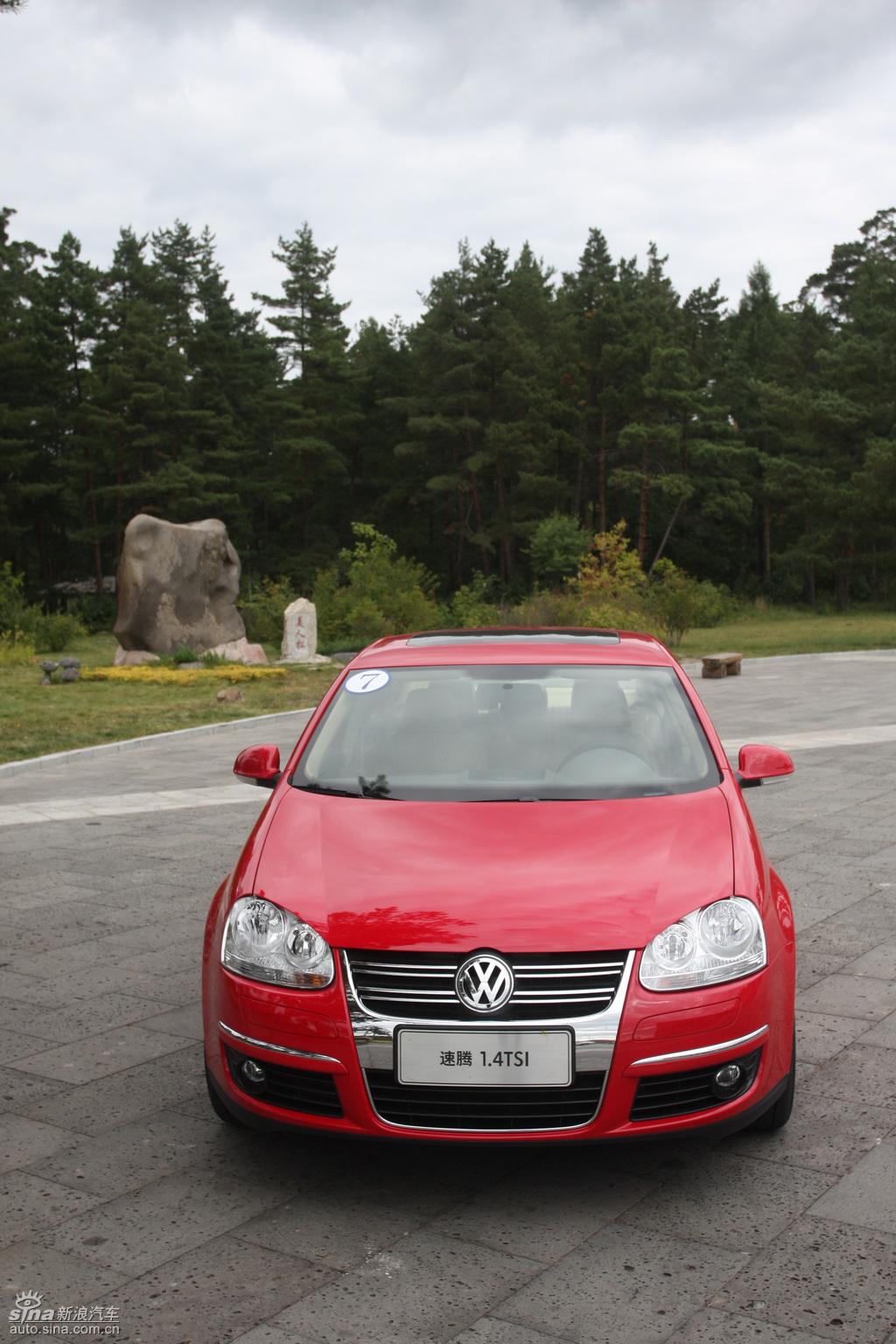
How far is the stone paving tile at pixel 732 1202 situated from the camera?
11.6ft

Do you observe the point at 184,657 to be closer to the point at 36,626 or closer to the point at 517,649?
the point at 36,626

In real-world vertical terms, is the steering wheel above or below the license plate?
above

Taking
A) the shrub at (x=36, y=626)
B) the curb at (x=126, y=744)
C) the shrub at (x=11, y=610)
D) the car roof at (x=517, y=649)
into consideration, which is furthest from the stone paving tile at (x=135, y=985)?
the shrub at (x=11, y=610)

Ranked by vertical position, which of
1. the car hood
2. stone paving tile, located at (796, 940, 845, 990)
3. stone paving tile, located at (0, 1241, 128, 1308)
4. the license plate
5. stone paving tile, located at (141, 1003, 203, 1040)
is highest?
the car hood

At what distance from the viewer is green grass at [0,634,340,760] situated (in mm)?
16031

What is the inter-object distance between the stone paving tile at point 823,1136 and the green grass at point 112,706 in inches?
446

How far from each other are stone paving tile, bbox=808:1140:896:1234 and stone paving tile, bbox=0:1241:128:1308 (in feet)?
6.03

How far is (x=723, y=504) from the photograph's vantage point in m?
65.4

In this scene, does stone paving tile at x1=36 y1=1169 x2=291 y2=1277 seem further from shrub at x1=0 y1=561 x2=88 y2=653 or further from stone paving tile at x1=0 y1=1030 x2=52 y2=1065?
shrub at x1=0 y1=561 x2=88 y2=653

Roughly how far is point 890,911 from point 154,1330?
4.93 m

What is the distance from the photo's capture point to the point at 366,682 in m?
5.26

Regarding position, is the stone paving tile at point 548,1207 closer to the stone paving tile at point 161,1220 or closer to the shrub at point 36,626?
the stone paving tile at point 161,1220

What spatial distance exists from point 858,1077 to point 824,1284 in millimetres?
1518

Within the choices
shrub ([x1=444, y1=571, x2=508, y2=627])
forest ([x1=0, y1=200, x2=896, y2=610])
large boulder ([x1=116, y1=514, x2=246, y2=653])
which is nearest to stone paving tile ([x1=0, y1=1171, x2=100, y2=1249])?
large boulder ([x1=116, y1=514, x2=246, y2=653])
